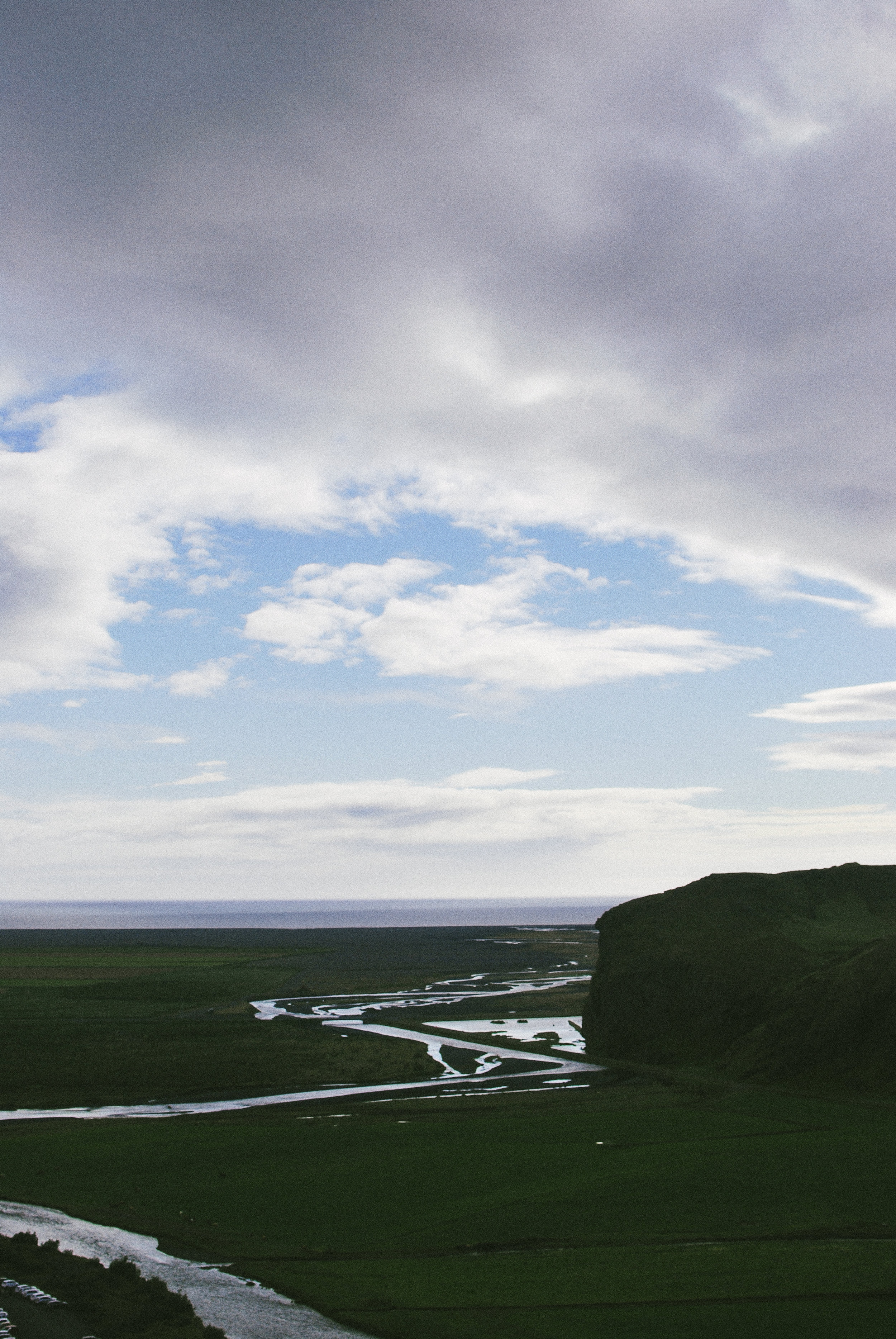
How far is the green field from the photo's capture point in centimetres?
2278

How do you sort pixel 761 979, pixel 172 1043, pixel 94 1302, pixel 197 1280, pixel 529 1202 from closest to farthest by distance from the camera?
pixel 94 1302, pixel 197 1280, pixel 529 1202, pixel 761 979, pixel 172 1043

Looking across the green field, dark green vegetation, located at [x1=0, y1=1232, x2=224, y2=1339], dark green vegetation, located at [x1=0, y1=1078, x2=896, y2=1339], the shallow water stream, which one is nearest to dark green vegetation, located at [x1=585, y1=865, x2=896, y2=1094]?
the green field

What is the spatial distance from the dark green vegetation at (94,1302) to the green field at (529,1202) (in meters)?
2.95

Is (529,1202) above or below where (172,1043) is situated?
above

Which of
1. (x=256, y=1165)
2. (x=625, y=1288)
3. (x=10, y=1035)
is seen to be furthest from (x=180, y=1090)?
(x=625, y=1288)

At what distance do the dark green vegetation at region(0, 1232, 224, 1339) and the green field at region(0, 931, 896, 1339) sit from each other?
116 inches

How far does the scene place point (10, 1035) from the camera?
7525 cm

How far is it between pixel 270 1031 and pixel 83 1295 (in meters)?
58.6

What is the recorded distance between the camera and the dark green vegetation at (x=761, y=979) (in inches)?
2095

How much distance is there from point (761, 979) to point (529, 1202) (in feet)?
121

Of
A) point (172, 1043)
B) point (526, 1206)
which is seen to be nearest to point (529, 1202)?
point (526, 1206)

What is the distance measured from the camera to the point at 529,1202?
31.9 meters

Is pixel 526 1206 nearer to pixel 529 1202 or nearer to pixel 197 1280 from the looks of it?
pixel 529 1202

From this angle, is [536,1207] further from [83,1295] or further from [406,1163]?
[83,1295]
